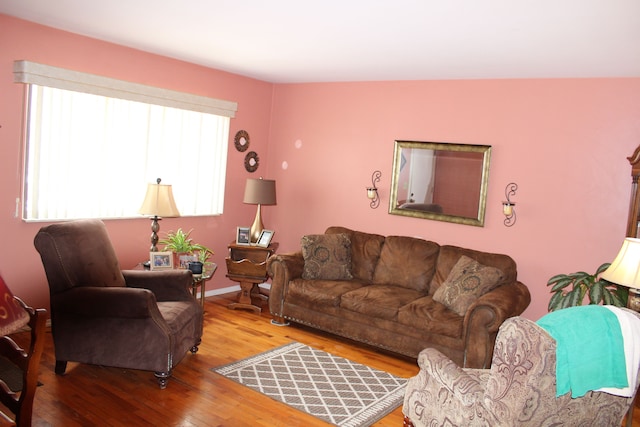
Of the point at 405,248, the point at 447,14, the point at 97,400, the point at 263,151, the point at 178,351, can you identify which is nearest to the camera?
the point at 447,14

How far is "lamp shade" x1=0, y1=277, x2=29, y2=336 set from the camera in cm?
151

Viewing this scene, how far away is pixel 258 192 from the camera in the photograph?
18.6 feet

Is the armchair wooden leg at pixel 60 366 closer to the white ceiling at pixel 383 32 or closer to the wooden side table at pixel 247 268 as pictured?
the wooden side table at pixel 247 268

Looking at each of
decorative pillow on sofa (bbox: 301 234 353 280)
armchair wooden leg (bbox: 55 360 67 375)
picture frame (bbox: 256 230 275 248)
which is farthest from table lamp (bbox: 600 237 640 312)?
armchair wooden leg (bbox: 55 360 67 375)

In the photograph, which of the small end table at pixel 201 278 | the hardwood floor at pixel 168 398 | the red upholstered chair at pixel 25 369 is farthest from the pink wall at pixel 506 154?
the red upholstered chair at pixel 25 369

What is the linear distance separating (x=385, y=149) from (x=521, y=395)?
3693 millimetres

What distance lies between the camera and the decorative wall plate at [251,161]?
6.27 meters

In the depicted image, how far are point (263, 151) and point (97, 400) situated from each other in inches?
148

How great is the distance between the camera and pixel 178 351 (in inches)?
145

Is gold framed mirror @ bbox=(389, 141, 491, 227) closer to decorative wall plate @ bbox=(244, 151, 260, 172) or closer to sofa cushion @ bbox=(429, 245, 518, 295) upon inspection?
sofa cushion @ bbox=(429, 245, 518, 295)

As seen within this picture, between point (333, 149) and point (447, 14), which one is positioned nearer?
point (447, 14)

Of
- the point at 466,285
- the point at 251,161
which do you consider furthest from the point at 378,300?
the point at 251,161

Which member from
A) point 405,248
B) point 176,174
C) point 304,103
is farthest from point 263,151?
point 405,248

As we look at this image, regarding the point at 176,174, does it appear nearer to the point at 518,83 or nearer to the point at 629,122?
the point at 518,83
